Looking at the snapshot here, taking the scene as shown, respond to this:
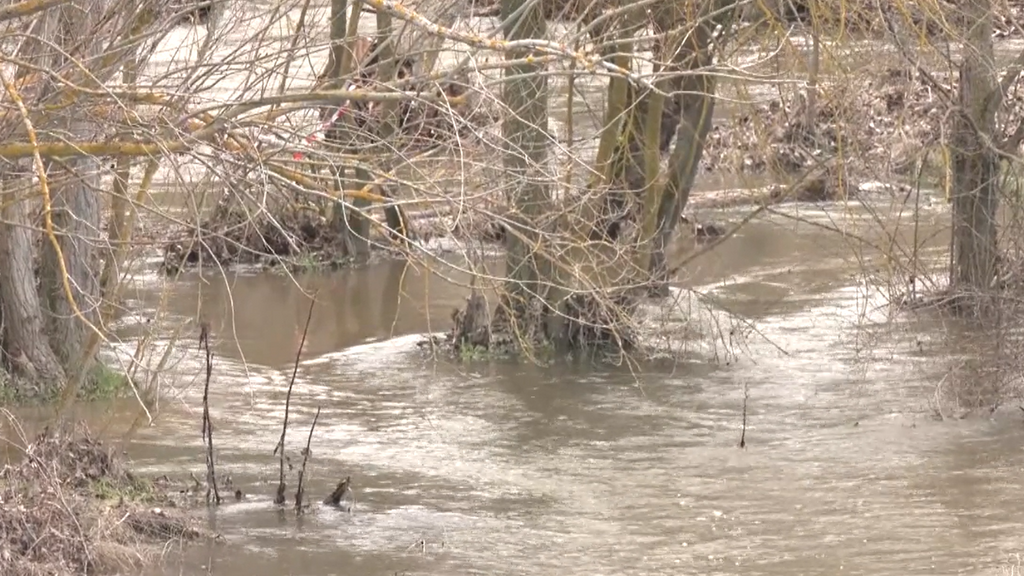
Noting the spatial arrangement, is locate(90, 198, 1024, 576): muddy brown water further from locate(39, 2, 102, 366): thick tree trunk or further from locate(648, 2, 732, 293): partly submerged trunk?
locate(648, 2, 732, 293): partly submerged trunk

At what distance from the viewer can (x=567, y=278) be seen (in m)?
14.5

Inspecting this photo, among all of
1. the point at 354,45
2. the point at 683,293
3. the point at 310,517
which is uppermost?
the point at 354,45

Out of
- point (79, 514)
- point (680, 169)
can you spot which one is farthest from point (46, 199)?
point (680, 169)

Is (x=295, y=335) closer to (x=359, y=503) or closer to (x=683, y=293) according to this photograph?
(x=683, y=293)

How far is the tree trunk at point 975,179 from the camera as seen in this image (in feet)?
48.4

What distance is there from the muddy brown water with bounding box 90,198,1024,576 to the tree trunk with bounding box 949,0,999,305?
2.08ft

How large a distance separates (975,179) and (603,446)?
5.18 m

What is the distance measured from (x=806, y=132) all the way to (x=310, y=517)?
14281 millimetres

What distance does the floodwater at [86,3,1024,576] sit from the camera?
9656 mm

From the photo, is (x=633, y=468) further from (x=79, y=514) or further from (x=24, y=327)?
(x=24, y=327)

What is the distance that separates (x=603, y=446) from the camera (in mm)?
12391

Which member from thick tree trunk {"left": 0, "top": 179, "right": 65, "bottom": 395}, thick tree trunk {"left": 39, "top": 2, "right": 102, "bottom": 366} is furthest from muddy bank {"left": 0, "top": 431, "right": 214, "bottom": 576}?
thick tree trunk {"left": 0, "top": 179, "right": 65, "bottom": 395}

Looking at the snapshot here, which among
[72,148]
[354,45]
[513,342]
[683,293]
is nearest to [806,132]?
[683,293]

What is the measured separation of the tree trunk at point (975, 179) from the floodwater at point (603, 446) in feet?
2.18
